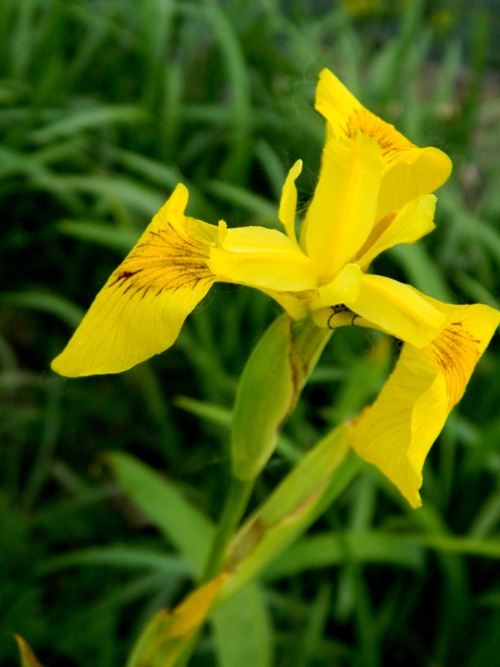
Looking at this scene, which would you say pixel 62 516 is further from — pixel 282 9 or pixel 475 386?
pixel 282 9

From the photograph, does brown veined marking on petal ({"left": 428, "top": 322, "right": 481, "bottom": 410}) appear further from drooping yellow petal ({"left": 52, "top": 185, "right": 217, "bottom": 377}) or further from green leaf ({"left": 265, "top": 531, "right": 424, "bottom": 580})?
green leaf ({"left": 265, "top": 531, "right": 424, "bottom": 580})

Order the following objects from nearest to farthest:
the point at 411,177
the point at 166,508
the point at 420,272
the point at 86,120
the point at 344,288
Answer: the point at 344,288 < the point at 411,177 < the point at 166,508 < the point at 420,272 < the point at 86,120

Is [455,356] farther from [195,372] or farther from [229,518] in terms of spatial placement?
[195,372]

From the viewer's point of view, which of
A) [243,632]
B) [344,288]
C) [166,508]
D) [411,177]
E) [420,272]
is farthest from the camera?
[420,272]

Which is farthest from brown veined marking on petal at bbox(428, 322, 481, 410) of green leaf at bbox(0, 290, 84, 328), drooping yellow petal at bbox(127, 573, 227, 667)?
green leaf at bbox(0, 290, 84, 328)

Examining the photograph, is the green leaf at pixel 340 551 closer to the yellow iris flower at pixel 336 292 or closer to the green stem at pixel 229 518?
the green stem at pixel 229 518

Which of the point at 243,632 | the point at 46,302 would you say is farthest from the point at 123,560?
the point at 46,302

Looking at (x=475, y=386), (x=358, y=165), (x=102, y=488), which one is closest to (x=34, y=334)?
(x=102, y=488)
